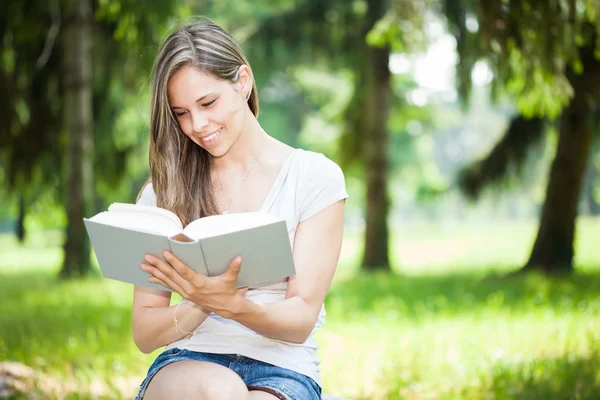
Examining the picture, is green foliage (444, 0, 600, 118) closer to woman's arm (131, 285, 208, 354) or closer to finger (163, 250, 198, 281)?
woman's arm (131, 285, 208, 354)

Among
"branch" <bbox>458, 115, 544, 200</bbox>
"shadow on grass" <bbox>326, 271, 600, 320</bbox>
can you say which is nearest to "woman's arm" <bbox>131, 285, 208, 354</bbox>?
"shadow on grass" <bbox>326, 271, 600, 320</bbox>

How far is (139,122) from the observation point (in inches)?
587

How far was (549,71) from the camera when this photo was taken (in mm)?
4992

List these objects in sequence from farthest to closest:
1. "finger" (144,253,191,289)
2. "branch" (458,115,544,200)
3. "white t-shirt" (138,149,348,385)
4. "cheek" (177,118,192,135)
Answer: "branch" (458,115,544,200) → "cheek" (177,118,192,135) → "white t-shirt" (138,149,348,385) → "finger" (144,253,191,289)

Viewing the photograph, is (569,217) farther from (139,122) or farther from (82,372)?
(139,122)

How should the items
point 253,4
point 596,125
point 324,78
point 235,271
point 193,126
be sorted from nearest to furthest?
1. point 235,271
2. point 193,126
3. point 596,125
4. point 324,78
5. point 253,4

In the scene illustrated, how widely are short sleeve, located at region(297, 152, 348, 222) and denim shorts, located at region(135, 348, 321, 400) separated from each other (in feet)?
1.49

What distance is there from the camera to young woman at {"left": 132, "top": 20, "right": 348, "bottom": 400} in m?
2.20

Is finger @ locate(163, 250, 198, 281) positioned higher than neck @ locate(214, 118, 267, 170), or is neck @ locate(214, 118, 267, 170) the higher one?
neck @ locate(214, 118, 267, 170)

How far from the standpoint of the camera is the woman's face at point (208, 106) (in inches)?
92.0

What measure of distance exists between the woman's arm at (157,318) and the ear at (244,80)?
2.22 ft

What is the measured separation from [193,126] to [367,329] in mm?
4187

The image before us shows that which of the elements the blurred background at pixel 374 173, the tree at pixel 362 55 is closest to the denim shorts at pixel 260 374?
the blurred background at pixel 374 173

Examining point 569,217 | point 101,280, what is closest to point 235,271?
point 101,280
